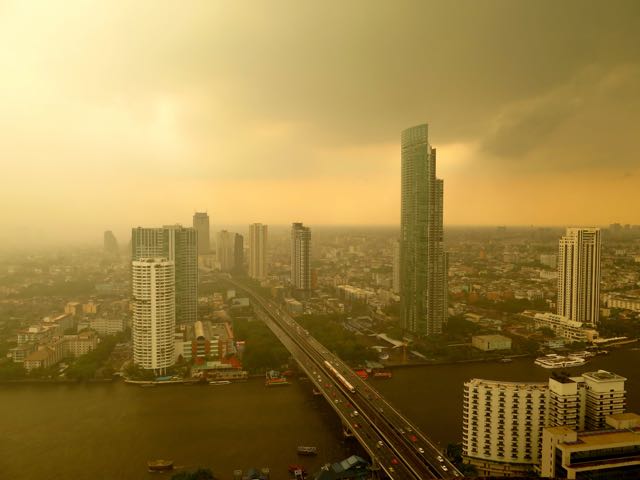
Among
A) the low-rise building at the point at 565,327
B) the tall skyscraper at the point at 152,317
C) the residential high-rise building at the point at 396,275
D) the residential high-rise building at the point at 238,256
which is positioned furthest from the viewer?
the residential high-rise building at the point at 238,256

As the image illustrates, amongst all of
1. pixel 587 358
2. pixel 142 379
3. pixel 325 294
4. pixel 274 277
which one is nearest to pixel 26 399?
pixel 142 379

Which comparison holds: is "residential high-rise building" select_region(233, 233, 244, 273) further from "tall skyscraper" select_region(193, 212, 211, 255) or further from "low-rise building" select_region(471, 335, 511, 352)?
"low-rise building" select_region(471, 335, 511, 352)

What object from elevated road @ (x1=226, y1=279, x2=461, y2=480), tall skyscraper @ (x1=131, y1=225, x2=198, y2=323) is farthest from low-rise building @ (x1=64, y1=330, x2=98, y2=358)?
elevated road @ (x1=226, y1=279, x2=461, y2=480)

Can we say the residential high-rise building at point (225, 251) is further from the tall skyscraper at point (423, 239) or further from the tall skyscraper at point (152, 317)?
the tall skyscraper at point (152, 317)

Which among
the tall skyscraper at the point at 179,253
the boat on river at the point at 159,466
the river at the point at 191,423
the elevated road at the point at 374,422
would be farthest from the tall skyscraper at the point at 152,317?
the boat on river at the point at 159,466

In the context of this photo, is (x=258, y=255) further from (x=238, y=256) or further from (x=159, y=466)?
(x=159, y=466)

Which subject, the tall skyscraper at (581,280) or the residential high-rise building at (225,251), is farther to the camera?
the residential high-rise building at (225,251)
